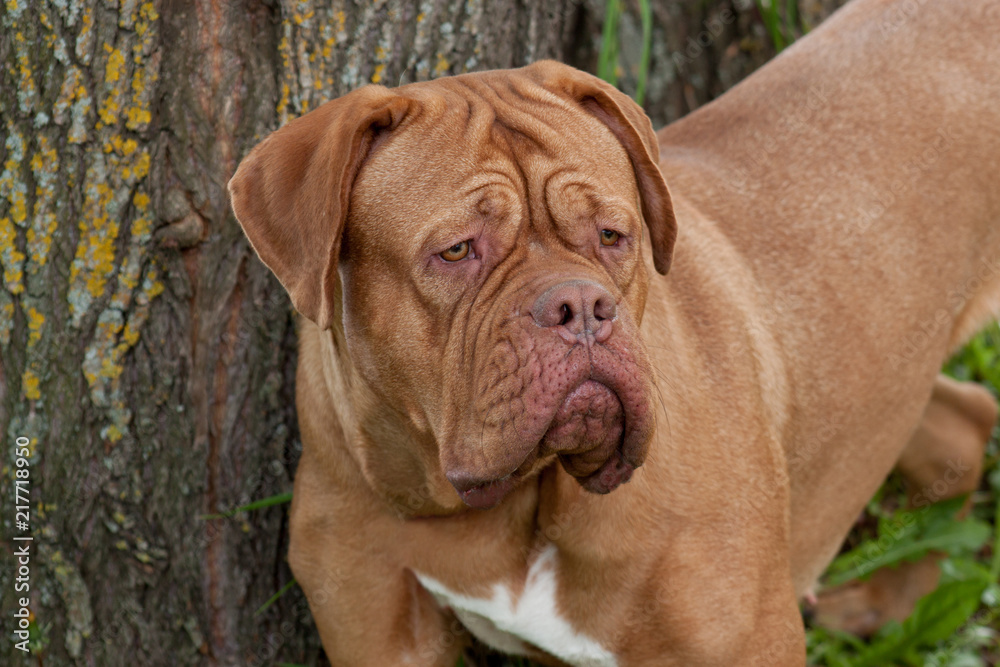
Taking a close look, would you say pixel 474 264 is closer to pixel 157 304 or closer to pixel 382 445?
pixel 382 445

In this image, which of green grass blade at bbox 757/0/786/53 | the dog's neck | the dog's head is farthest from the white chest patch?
green grass blade at bbox 757/0/786/53

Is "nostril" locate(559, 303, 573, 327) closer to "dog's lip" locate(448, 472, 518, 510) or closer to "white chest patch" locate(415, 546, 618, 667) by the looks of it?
"dog's lip" locate(448, 472, 518, 510)

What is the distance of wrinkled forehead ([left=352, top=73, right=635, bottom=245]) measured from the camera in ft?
7.09

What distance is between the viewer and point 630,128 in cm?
241

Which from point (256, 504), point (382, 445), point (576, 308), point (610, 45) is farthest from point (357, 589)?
point (610, 45)

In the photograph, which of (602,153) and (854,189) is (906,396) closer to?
(854,189)

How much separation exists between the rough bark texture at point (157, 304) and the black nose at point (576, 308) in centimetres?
124

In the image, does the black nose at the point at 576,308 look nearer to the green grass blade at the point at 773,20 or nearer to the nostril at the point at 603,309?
the nostril at the point at 603,309

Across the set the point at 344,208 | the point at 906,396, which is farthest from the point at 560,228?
the point at 906,396

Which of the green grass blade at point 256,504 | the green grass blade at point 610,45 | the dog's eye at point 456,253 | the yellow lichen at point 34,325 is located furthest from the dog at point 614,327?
the yellow lichen at point 34,325

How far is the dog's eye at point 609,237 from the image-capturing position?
226cm

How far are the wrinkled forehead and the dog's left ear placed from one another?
0.21ft

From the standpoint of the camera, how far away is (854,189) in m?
3.03

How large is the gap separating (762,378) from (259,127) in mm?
1500
